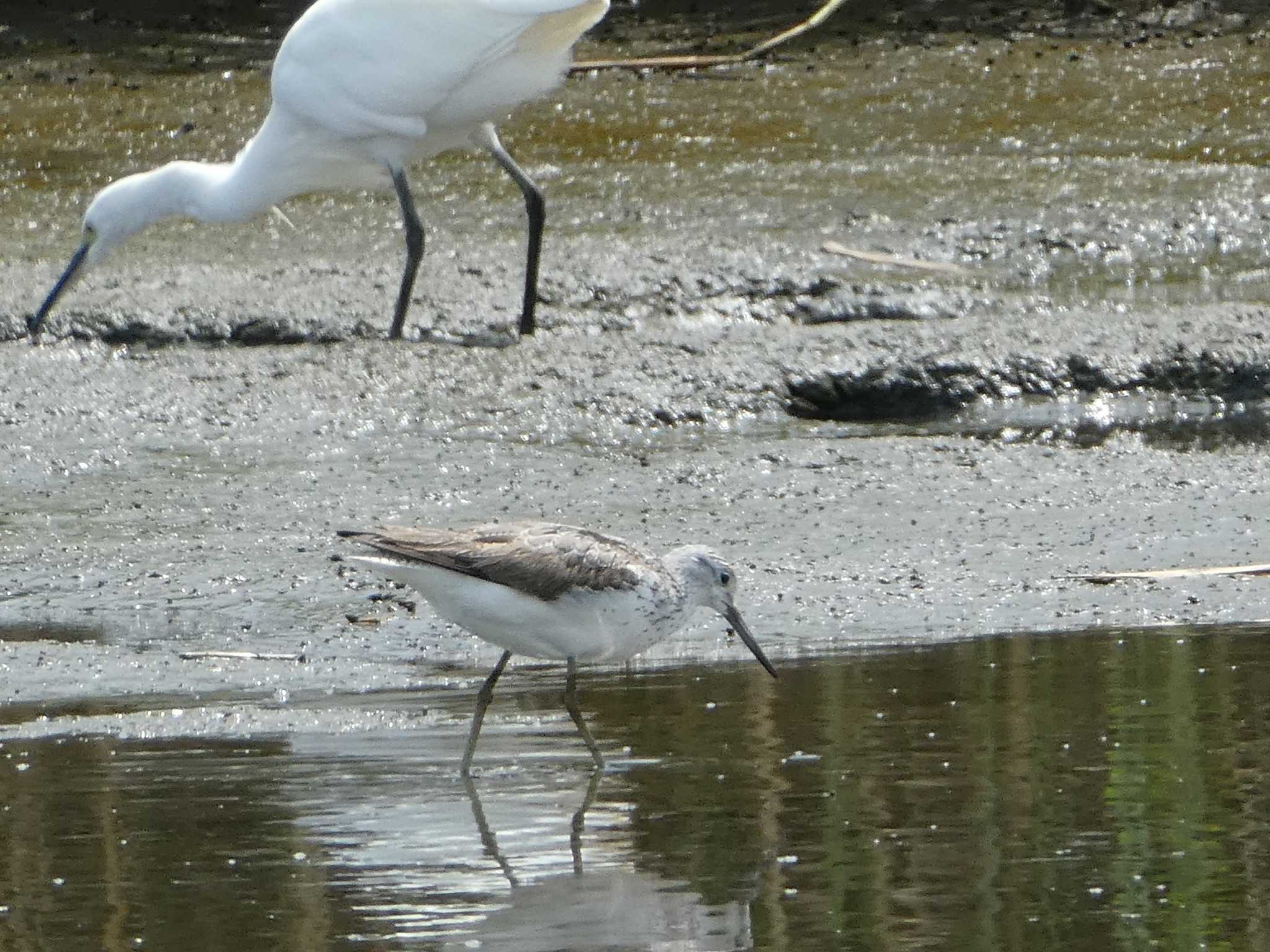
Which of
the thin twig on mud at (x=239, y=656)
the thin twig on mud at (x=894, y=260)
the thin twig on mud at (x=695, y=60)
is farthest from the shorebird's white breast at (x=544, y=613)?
the thin twig on mud at (x=695, y=60)

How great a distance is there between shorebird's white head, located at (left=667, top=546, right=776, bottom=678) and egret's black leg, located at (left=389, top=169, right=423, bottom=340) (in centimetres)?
361

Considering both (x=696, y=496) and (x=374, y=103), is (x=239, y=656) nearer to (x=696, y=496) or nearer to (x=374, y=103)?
(x=696, y=496)

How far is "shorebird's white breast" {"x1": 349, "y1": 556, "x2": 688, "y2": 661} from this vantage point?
5.05 meters

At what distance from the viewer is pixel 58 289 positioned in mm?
9008

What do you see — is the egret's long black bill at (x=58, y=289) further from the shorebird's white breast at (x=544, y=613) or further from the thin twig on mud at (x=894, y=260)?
the shorebird's white breast at (x=544, y=613)

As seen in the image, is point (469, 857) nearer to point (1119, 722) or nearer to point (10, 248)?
point (1119, 722)

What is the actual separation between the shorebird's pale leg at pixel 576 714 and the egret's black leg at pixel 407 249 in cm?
370

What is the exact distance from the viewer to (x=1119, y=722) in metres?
5.07

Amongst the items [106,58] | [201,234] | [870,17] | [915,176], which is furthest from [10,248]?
[870,17]

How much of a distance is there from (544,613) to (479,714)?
277 millimetres

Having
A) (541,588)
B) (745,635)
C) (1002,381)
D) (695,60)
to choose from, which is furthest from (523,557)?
(695,60)

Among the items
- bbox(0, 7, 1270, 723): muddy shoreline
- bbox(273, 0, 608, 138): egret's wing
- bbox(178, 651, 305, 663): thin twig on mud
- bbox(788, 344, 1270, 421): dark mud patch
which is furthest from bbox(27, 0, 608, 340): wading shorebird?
bbox(178, 651, 305, 663): thin twig on mud

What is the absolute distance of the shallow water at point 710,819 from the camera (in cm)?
383

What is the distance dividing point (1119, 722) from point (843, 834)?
1064 millimetres
